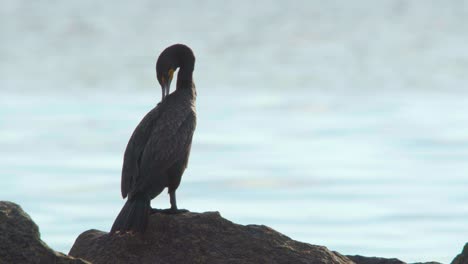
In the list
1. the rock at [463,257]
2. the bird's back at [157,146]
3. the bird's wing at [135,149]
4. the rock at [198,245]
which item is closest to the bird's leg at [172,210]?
the bird's back at [157,146]

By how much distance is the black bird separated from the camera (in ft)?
32.5

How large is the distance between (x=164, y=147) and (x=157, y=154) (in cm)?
14

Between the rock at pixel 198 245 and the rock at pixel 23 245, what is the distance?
2.85 metres

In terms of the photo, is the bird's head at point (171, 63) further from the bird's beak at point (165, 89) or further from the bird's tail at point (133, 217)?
the bird's tail at point (133, 217)

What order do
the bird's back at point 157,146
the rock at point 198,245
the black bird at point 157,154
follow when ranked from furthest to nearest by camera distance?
the bird's back at point 157,146, the black bird at point 157,154, the rock at point 198,245

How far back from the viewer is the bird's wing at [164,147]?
10.5 metres

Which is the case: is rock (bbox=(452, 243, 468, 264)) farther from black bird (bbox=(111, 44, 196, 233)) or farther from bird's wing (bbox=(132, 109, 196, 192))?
bird's wing (bbox=(132, 109, 196, 192))

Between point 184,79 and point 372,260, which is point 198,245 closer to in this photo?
point 372,260

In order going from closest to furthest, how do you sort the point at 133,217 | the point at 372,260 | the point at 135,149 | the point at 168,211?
1. the point at 133,217
2. the point at 168,211
3. the point at 135,149
4. the point at 372,260

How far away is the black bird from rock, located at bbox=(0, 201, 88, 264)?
9.83ft

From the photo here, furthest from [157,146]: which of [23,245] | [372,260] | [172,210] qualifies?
[23,245]

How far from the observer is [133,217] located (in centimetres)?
967

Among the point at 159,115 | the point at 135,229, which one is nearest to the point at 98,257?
the point at 135,229

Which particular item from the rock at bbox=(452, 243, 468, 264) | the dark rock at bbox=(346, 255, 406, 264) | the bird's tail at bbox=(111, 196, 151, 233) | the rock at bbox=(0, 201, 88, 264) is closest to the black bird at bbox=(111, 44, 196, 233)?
the bird's tail at bbox=(111, 196, 151, 233)
